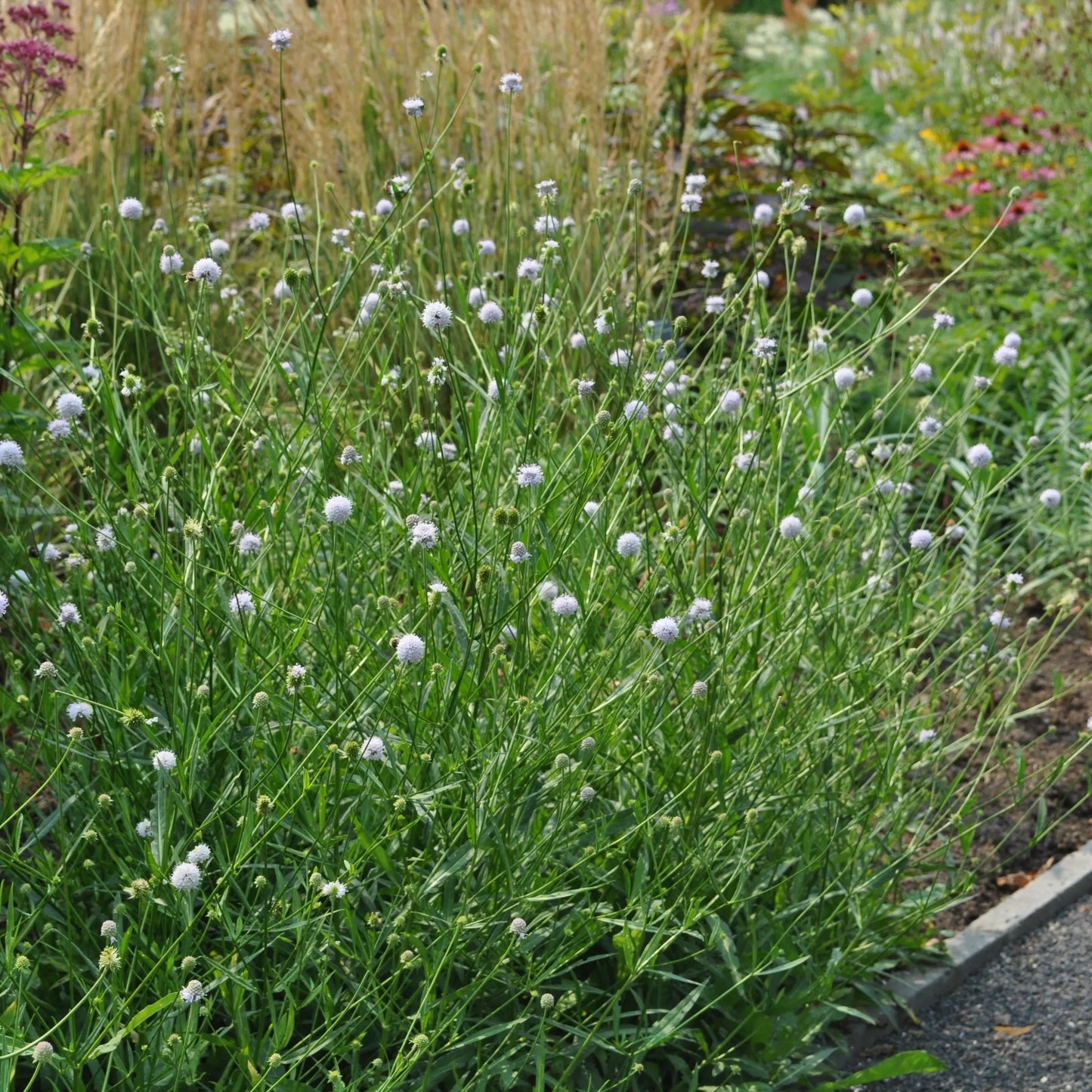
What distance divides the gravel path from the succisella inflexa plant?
20 cm

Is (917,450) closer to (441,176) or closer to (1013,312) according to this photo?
(441,176)

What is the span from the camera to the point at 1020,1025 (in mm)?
3191

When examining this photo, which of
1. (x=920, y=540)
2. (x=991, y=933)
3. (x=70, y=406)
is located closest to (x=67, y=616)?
(x=70, y=406)

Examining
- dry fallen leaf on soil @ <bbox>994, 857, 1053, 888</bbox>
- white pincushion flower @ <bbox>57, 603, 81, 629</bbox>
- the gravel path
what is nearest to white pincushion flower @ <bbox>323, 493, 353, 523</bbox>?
white pincushion flower @ <bbox>57, 603, 81, 629</bbox>

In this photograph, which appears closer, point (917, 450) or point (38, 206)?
point (917, 450)

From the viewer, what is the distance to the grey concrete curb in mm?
3232

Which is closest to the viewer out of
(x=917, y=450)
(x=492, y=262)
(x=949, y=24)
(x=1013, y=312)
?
(x=917, y=450)

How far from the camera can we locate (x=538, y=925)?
2539 mm

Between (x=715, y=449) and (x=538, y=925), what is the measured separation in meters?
1.29

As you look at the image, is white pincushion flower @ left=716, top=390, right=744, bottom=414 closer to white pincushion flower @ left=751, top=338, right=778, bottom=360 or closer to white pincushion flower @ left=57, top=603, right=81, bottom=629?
white pincushion flower @ left=751, top=338, right=778, bottom=360

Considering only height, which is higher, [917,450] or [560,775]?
[917,450]

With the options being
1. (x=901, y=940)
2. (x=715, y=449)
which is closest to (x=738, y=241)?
(x=715, y=449)

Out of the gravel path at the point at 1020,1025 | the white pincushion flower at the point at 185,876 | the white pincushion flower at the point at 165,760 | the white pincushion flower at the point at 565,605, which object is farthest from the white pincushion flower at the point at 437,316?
the gravel path at the point at 1020,1025

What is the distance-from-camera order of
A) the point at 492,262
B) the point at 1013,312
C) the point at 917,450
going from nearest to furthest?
the point at 917,450 < the point at 492,262 < the point at 1013,312
